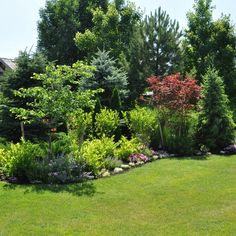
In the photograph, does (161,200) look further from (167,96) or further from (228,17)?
(228,17)

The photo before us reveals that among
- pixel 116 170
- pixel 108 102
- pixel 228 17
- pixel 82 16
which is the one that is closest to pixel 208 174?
pixel 116 170

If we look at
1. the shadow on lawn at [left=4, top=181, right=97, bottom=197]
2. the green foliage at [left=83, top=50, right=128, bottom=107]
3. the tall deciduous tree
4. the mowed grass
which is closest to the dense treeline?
the green foliage at [left=83, top=50, right=128, bottom=107]

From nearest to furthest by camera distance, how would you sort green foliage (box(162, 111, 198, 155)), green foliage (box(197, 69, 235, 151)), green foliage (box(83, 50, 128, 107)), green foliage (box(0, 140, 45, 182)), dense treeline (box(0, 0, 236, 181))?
green foliage (box(0, 140, 45, 182)) → dense treeline (box(0, 0, 236, 181)) → green foliage (box(162, 111, 198, 155)) → green foliage (box(197, 69, 235, 151)) → green foliage (box(83, 50, 128, 107))

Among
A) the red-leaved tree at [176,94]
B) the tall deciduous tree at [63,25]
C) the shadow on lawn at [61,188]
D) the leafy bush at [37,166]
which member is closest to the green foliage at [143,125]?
the red-leaved tree at [176,94]

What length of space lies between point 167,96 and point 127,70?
21.7 ft

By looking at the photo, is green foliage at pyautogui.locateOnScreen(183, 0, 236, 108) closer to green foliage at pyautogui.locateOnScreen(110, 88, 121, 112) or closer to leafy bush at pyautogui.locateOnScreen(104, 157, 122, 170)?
green foliage at pyautogui.locateOnScreen(110, 88, 121, 112)

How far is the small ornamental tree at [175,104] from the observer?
13.1 metres

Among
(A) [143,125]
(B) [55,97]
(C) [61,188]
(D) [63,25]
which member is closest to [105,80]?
(A) [143,125]

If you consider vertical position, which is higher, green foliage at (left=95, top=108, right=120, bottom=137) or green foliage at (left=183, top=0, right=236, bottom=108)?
green foliage at (left=183, top=0, right=236, bottom=108)

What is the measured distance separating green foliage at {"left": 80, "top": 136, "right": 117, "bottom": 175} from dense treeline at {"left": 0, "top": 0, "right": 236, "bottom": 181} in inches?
1.0

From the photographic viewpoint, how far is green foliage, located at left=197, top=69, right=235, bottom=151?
1359cm

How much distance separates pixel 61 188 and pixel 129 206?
1.92 m

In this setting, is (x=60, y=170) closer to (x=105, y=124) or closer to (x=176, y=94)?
(x=105, y=124)

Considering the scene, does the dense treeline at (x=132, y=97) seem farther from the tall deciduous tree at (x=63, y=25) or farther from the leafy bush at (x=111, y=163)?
the tall deciduous tree at (x=63, y=25)
